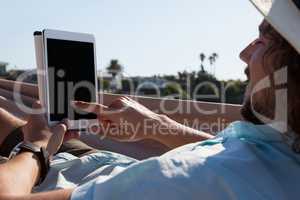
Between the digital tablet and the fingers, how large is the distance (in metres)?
0.06

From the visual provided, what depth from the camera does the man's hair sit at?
1.14 m

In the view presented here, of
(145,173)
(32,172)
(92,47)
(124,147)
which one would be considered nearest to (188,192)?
(145,173)

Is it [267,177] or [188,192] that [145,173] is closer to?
[188,192]

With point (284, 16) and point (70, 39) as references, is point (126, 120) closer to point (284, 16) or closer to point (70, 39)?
point (70, 39)

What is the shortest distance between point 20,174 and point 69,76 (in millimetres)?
574

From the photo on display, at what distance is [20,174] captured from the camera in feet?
4.52

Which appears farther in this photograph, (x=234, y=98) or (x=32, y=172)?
(x=234, y=98)

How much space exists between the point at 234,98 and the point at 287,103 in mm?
2096

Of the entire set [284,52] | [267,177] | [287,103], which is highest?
[284,52]

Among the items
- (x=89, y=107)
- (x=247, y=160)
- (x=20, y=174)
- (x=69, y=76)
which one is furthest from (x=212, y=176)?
(x=69, y=76)

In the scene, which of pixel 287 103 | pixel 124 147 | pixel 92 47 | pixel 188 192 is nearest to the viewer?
pixel 188 192

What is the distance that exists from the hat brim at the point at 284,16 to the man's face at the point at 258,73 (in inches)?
7.0

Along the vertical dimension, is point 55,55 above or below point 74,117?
above

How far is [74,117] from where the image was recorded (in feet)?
5.97
